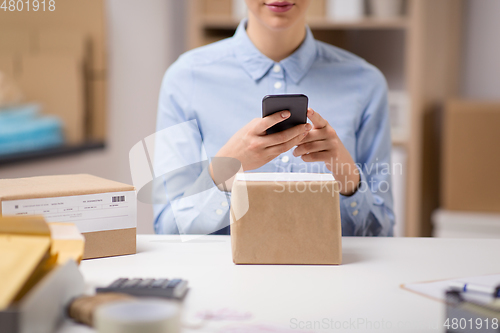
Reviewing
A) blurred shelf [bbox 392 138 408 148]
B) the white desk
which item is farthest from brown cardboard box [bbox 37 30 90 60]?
blurred shelf [bbox 392 138 408 148]

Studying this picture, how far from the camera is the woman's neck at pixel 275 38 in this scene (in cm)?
110

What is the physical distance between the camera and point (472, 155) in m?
1.77

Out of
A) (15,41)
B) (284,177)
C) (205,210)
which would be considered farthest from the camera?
(15,41)

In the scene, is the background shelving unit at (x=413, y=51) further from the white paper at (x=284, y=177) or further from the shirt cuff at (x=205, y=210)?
the white paper at (x=284, y=177)

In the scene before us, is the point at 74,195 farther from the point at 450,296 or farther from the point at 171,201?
the point at 450,296

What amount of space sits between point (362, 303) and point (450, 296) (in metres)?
0.09

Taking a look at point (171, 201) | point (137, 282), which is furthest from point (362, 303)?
point (171, 201)

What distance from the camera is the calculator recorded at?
21.2 inches

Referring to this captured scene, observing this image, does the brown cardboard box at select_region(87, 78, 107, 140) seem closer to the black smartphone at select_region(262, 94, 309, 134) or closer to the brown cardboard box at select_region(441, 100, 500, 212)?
the black smartphone at select_region(262, 94, 309, 134)

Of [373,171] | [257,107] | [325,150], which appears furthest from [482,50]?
[325,150]

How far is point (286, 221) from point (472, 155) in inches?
52.8

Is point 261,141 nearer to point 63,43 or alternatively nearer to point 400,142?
point 63,43

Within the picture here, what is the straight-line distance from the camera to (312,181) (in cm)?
67

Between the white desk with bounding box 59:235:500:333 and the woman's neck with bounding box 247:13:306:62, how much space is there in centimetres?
49
